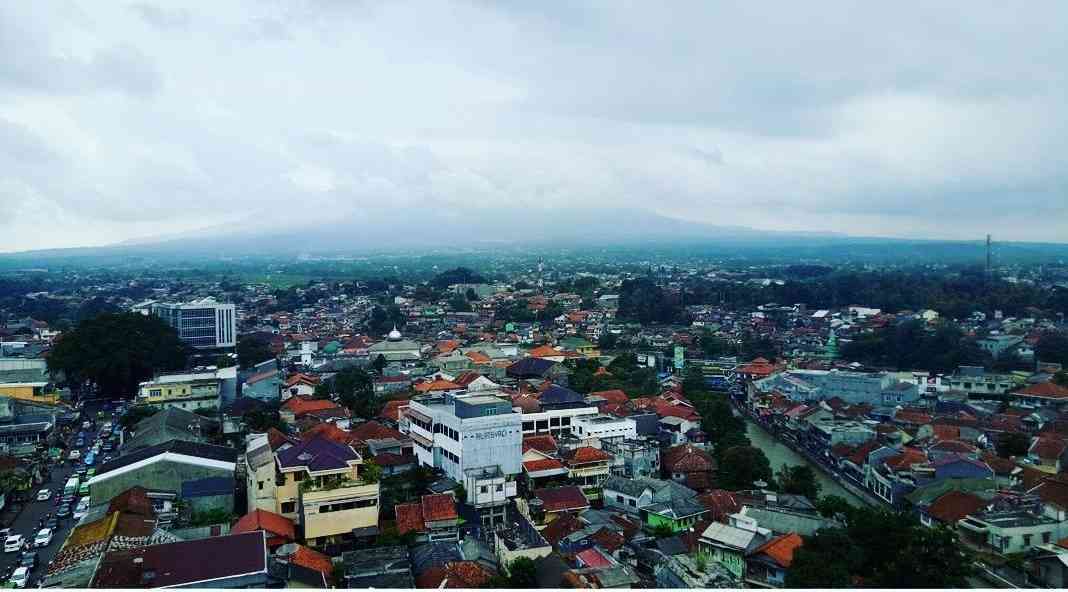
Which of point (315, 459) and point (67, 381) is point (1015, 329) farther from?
point (67, 381)

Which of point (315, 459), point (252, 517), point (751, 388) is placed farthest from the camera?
point (751, 388)

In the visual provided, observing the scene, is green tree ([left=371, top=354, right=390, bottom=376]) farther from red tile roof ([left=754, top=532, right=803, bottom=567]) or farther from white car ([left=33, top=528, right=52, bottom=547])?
red tile roof ([left=754, top=532, right=803, bottom=567])

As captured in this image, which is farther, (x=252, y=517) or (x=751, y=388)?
(x=751, y=388)

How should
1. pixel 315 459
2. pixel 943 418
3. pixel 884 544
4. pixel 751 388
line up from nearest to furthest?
1. pixel 884 544
2. pixel 315 459
3. pixel 943 418
4. pixel 751 388

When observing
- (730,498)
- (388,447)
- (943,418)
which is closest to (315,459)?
A: (388,447)

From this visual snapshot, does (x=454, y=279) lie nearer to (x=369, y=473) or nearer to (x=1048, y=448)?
(x=1048, y=448)

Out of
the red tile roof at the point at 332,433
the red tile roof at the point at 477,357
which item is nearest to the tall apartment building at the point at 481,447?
the red tile roof at the point at 332,433

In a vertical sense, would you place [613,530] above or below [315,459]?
below

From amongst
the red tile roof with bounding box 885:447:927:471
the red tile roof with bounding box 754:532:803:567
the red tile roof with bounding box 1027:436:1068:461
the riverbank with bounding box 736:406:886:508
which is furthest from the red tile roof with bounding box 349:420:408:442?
the red tile roof with bounding box 1027:436:1068:461
